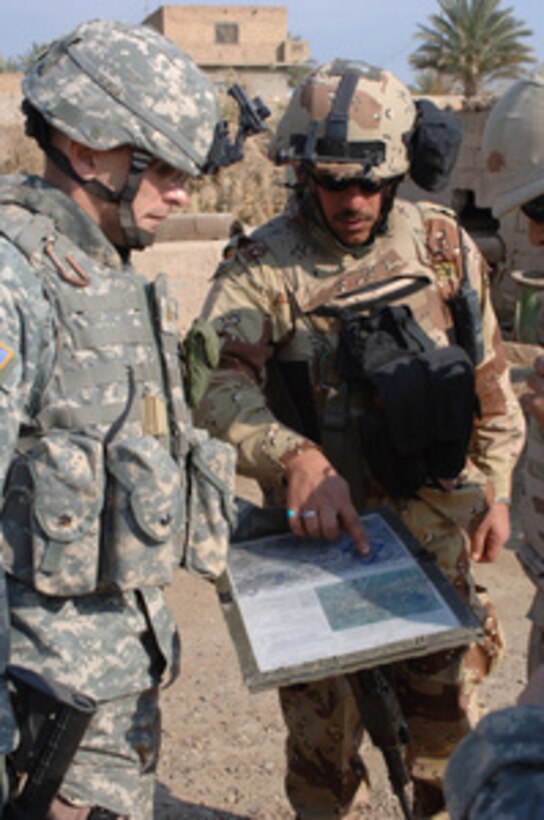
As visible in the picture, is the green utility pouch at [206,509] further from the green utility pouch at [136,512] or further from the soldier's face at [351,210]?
the soldier's face at [351,210]

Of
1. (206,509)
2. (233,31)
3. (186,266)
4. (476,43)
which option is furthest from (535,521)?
(233,31)

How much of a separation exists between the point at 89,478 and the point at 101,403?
0.17 metres

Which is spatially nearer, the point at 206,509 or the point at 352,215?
the point at 206,509

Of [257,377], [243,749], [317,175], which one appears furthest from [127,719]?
[243,749]

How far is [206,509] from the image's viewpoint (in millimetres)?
2139

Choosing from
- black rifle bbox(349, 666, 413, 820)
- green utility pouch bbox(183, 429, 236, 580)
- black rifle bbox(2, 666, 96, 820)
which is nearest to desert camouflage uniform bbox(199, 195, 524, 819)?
black rifle bbox(349, 666, 413, 820)

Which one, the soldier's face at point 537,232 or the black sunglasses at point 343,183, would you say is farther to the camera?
the black sunglasses at point 343,183

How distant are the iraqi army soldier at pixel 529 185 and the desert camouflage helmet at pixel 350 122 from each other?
16.5 inches

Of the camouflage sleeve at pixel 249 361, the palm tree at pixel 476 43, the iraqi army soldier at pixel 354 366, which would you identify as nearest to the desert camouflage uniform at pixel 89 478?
the camouflage sleeve at pixel 249 361

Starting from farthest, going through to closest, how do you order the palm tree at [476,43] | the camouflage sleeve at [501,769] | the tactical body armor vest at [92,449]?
the palm tree at [476,43], the tactical body armor vest at [92,449], the camouflage sleeve at [501,769]

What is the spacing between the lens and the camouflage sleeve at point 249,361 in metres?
2.65

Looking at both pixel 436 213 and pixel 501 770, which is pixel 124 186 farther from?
pixel 501 770

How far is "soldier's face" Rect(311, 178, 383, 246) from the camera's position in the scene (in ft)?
9.00

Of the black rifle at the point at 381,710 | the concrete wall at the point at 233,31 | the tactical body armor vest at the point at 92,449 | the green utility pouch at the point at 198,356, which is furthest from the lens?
the concrete wall at the point at 233,31
